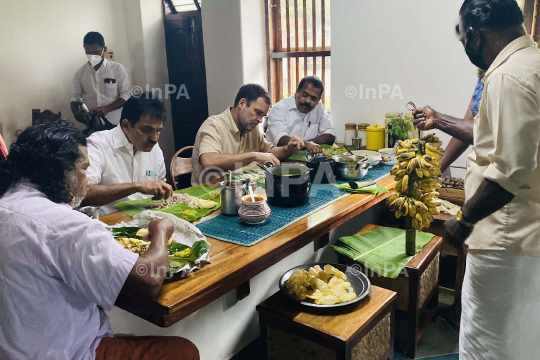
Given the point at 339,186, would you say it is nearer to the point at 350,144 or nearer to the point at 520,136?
the point at 520,136

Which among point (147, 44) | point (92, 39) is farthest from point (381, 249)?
point (147, 44)

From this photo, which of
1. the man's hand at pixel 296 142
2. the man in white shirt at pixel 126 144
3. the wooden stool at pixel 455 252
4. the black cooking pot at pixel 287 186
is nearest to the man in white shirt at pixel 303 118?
the man's hand at pixel 296 142

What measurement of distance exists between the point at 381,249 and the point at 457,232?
711 millimetres

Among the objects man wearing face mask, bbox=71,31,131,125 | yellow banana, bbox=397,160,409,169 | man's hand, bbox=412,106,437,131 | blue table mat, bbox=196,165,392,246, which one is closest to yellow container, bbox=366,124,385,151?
man's hand, bbox=412,106,437,131

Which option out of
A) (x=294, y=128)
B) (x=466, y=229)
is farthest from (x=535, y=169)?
(x=294, y=128)

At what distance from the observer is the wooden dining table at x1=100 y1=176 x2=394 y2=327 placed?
1.25 m

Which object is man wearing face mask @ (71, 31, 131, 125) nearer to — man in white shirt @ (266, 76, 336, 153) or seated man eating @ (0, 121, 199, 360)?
man in white shirt @ (266, 76, 336, 153)

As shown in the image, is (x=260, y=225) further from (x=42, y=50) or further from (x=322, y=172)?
(x=42, y=50)

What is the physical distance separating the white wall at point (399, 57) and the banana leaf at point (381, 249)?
1.51m

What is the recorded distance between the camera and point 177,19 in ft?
17.1

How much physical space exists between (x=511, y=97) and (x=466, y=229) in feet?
1.61

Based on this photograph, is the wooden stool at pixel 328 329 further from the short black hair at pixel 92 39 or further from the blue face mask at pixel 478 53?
the short black hair at pixel 92 39

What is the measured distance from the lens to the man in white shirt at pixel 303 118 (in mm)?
3846

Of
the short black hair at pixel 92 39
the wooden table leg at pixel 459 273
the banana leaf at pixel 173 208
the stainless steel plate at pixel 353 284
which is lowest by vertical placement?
the wooden table leg at pixel 459 273
